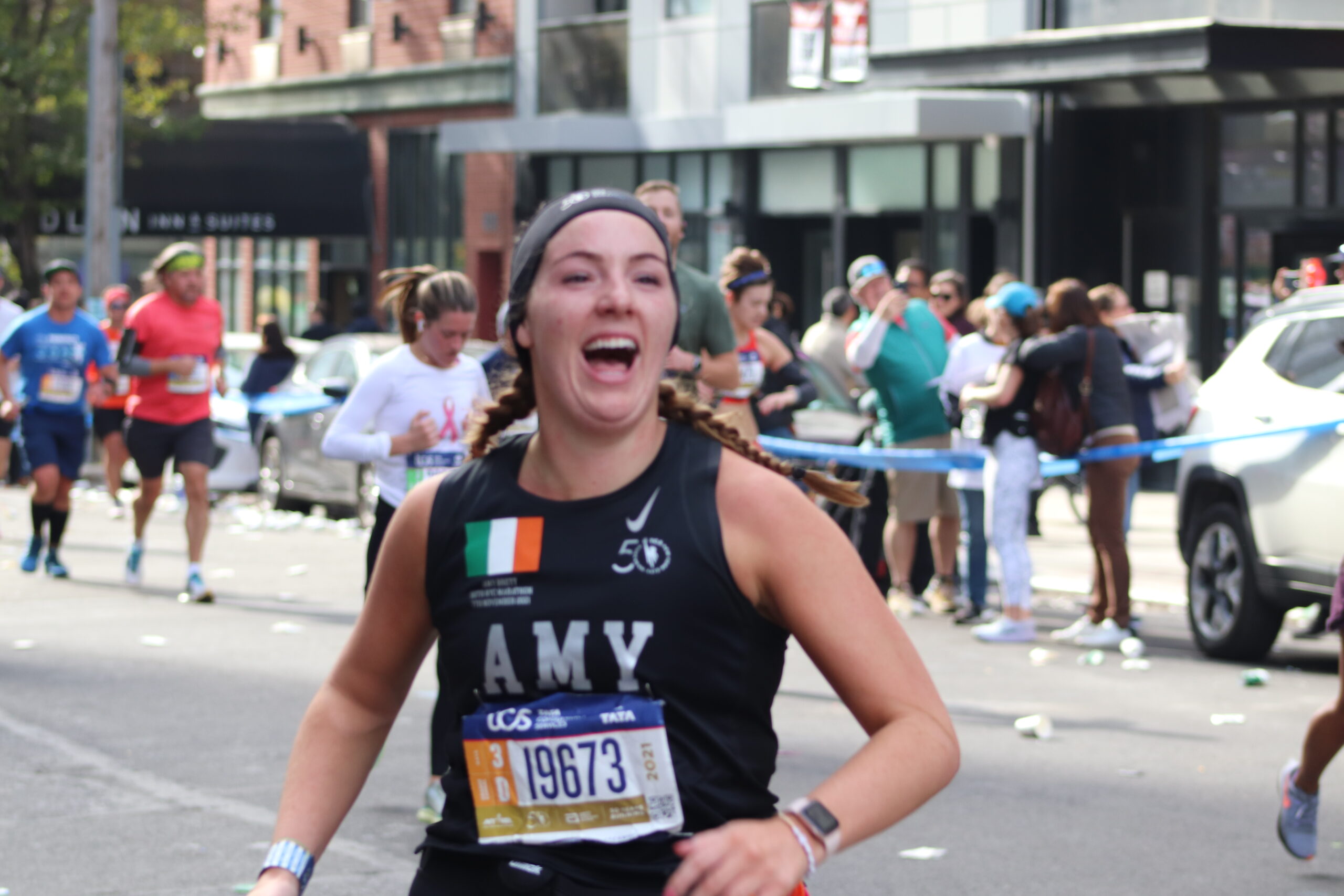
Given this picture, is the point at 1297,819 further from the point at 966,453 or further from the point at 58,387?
the point at 58,387

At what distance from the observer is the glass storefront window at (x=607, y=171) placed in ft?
95.3

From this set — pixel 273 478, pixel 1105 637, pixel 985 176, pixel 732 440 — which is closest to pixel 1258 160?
pixel 985 176

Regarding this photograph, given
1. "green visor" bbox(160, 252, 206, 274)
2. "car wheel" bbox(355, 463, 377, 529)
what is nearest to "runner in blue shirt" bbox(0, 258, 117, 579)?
"green visor" bbox(160, 252, 206, 274)

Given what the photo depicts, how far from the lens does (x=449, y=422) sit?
7.55 metres

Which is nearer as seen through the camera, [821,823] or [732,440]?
[821,823]

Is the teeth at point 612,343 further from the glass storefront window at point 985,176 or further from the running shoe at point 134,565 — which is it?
the glass storefront window at point 985,176

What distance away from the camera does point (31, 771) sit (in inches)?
295

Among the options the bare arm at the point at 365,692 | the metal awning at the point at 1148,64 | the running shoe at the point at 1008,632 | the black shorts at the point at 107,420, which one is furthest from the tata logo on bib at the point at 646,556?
the metal awning at the point at 1148,64

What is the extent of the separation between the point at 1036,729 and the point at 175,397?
6067mm

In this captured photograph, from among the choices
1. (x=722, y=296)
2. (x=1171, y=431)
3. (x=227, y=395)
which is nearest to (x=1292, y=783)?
(x=722, y=296)

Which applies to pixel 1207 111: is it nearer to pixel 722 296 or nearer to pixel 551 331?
pixel 722 296

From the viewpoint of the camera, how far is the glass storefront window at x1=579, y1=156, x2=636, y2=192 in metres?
29.1

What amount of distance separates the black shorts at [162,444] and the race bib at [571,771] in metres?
9.74

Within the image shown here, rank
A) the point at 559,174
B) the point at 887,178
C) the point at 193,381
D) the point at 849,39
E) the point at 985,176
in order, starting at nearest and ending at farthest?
the point at 193,381 < the point at 849,39 < the point at 985,176 < the point at 887,178 < the point at 559,174
